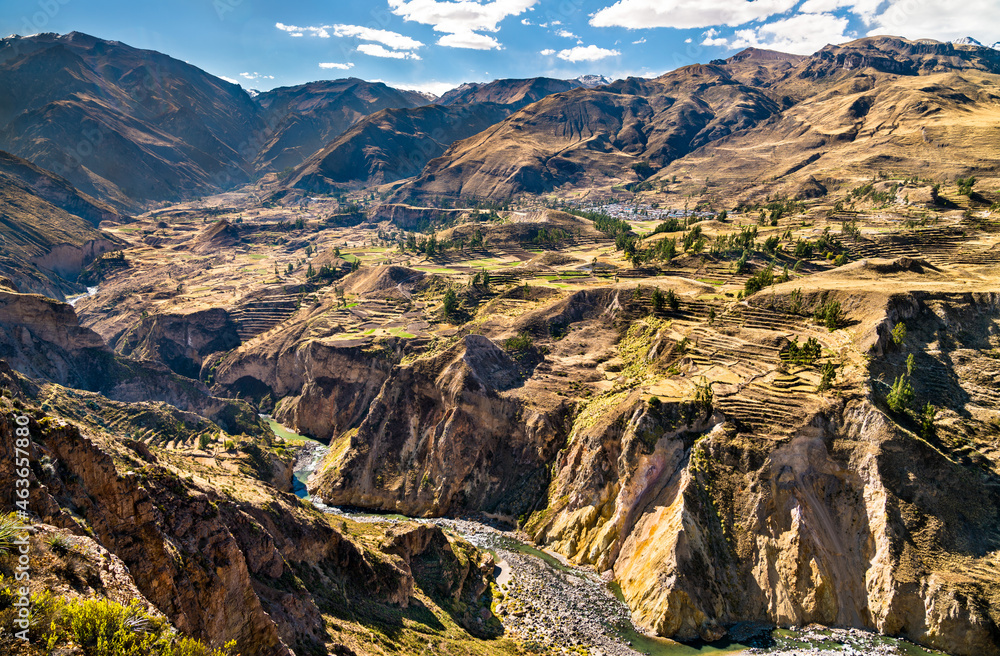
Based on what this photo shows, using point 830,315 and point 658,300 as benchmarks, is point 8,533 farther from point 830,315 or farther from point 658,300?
point 658,300

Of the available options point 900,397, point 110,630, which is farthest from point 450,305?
point 110,630

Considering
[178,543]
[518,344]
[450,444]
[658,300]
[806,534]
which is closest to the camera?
[178,543]

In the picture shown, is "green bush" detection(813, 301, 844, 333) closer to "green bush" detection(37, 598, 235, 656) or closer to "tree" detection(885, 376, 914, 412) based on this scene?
"tree" detection(885, 376, 914, 412)

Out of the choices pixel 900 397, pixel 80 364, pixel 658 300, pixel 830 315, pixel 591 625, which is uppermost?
pixel 658 300

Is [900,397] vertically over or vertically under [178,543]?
over

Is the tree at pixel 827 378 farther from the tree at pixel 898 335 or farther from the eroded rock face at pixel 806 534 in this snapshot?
the tree at pixel 898 335

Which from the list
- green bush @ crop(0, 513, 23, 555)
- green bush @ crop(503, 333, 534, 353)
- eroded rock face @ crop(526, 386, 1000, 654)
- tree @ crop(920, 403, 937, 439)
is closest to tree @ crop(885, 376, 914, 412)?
tree @ crop(920, 403, 937, 439)

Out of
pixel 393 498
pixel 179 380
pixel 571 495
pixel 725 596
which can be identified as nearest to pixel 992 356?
pixel 725 596

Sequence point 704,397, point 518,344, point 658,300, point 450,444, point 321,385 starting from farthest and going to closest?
point 321,385
point 518,344
point 658,300
point 450,444
point 704,397

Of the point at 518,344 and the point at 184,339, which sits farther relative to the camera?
Result: the point at 184,339
